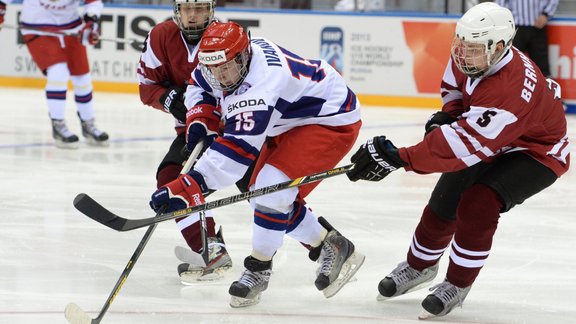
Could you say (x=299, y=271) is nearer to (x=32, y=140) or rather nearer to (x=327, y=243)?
(x=327, y=243)

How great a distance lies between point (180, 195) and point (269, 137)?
0.44 meters

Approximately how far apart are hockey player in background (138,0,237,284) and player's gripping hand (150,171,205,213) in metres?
0.40

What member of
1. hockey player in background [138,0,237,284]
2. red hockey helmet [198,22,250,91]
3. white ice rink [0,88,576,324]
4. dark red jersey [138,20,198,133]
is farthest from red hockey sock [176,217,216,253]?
red hockey helmet [198,22,250,91]

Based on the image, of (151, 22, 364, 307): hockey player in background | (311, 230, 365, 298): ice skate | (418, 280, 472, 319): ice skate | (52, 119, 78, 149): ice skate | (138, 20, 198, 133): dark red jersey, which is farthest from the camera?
(52, 119, 78, 149): ice skate

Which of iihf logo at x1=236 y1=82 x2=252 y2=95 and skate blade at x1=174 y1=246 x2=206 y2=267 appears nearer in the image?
iihf logo at x1=236 y1=82 x2=252 y2=95

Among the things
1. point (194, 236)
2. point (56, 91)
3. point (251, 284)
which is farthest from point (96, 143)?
point (251, 284)

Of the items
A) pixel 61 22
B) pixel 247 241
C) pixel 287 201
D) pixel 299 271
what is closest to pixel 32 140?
pixel 61 22

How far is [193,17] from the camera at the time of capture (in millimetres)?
3605

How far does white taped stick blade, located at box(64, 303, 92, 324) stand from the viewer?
282 cm

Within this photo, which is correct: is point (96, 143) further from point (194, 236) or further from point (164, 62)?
point (194, 236)

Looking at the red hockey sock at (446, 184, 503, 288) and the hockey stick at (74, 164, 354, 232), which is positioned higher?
the hockey stick at (74, 164, 354, 232)

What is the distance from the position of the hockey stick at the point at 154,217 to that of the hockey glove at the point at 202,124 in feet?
1.17

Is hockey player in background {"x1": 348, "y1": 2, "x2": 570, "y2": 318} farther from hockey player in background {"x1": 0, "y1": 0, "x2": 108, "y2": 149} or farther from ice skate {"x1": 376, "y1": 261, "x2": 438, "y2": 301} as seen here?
hockey player in background {"x1": 0, "y1": 0, "x2": 108, "y2": 149}

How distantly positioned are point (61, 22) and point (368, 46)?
292cm
